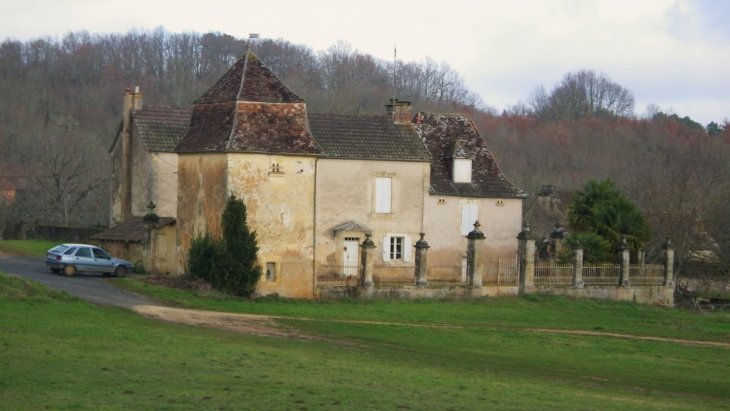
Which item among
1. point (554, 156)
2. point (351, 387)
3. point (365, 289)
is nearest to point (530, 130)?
point (554, 156)

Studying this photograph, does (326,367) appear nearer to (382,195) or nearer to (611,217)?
(382,195)

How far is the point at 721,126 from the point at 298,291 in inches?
3336

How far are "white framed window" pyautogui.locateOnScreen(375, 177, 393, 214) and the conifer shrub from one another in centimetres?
856

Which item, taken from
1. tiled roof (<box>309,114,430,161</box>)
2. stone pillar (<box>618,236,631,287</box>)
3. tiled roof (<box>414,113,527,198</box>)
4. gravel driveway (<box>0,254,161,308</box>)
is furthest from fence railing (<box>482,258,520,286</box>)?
gravel driveway (<box>0,254,161,308</box>)

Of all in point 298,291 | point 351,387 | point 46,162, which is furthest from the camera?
point 46,162

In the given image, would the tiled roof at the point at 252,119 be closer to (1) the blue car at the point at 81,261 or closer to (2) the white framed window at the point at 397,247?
(1) the blue car at the point at 81,261

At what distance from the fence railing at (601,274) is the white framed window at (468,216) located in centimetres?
524

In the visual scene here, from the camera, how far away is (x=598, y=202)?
44.0 m

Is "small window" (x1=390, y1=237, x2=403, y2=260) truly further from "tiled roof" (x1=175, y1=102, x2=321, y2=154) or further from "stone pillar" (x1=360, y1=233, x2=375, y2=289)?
"tiled roof" (x1=175, y1=102, x2=321, y2=154)

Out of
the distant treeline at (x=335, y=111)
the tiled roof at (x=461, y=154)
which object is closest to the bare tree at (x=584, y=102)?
the distant treeline at (x=335, y=111)

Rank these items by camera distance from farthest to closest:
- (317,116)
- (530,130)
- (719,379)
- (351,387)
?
(530,130), (317,116), (719,379), (351,387)

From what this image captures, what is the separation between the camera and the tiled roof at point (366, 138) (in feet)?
135

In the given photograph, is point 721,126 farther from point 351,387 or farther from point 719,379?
point 351,387

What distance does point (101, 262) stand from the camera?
3725cm
